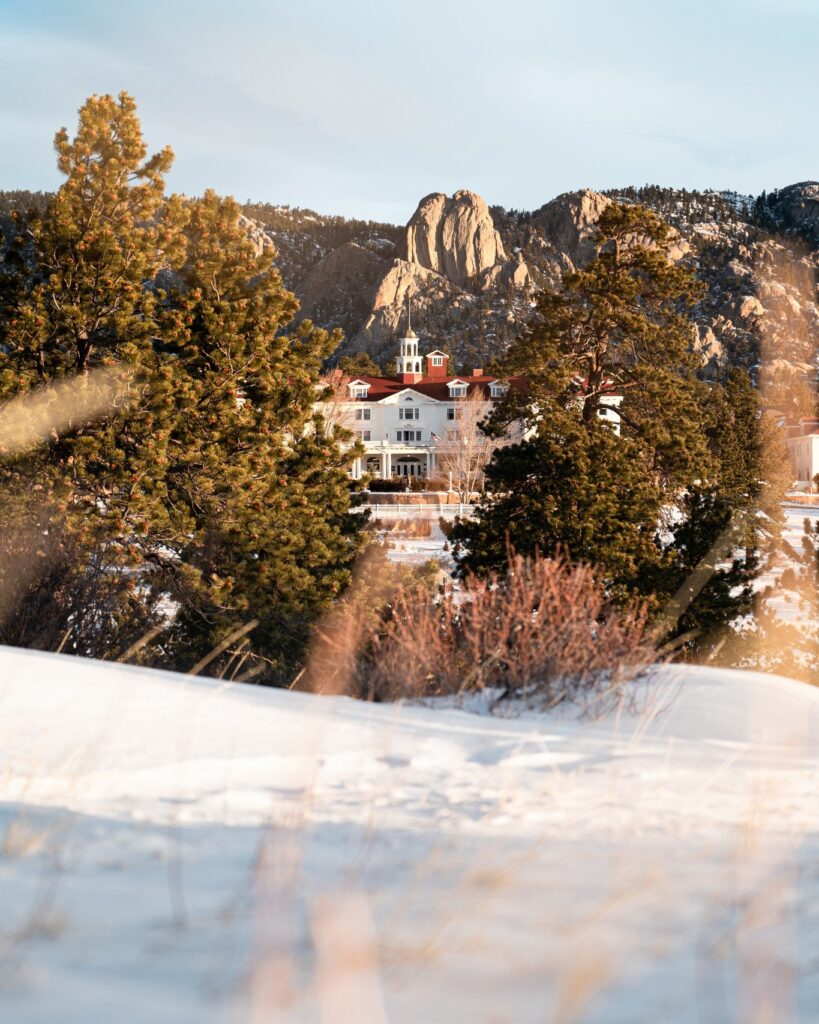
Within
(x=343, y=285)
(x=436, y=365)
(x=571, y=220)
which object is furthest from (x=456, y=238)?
(x=436, y=365)

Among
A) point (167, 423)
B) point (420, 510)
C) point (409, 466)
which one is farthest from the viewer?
point (409, 466)

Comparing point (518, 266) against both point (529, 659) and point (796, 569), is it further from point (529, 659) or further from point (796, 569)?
point (529, 659)

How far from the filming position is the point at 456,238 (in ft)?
530

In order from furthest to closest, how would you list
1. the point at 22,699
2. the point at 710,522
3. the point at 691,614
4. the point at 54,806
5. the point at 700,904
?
1. the point at 710,522
2. the point at 691,614
3. the point at 22,699
4. the point at 54,806
5. the point at 700,904

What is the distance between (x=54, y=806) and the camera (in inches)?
151

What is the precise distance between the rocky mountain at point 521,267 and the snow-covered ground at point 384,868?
11921 cm

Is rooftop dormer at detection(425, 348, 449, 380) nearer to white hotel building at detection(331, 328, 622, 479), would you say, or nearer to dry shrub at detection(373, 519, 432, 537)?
white hotel building at detection(331, 328, 622, 479)

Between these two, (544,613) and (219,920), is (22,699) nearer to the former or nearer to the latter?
(219,920)

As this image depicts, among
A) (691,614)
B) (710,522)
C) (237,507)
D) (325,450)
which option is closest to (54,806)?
(237,507)

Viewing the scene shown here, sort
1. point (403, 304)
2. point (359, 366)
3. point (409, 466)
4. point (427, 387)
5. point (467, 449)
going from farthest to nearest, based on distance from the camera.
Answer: point (403, 304), point (359, 366), point (427, 387), point (409, 466), point (467, 449)

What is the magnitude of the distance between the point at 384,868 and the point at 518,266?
518 feet

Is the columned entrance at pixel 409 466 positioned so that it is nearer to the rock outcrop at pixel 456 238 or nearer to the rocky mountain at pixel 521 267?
the rocky mountain at pixel 521 267

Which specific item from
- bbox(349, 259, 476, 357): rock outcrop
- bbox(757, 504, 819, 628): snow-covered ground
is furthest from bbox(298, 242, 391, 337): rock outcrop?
bbox(757, 504, 819, 628): snow-covered ground

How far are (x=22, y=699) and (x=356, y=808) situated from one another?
2427 millimetres
